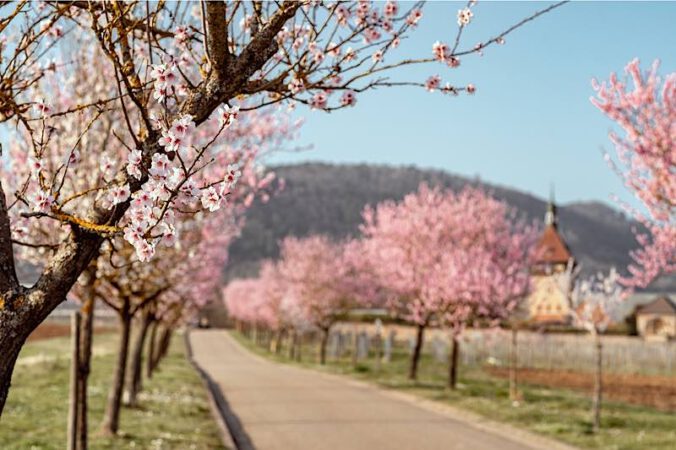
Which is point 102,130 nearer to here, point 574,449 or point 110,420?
point 110,420

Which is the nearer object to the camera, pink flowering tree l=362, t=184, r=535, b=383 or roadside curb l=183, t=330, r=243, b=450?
roadside curb l=183, t=330, r=243, b=450

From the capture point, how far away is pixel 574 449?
15320 mm

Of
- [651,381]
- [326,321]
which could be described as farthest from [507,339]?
[326,321]

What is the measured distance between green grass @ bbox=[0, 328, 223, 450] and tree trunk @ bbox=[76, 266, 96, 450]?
2463 millimetres

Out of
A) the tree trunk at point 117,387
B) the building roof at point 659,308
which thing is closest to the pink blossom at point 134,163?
the tree trunk at point 117,387

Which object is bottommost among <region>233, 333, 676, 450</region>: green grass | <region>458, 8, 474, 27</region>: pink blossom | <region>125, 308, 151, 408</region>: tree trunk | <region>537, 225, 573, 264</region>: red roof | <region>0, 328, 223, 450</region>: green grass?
<region>233, 333, 676, 450</region>: green grass

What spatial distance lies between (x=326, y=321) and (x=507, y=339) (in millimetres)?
13991

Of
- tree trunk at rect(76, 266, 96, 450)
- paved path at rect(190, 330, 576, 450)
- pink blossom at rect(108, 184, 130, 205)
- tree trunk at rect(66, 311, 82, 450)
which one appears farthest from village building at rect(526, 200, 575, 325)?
pink blossom at rect(108, 184, 130, 205)

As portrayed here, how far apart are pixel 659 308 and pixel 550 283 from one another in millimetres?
52237

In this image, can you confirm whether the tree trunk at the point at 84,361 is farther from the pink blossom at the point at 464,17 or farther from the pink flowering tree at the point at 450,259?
the pink flowering tree at the point at 450,259

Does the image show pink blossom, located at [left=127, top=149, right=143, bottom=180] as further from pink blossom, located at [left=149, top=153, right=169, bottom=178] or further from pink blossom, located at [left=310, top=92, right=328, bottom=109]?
pink blossom, located at [left=310, top=92, right=328, bottom=109]

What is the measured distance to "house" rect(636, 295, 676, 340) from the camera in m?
73.7

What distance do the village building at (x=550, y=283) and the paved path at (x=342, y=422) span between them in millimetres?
5385

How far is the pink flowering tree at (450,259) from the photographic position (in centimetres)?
2697
